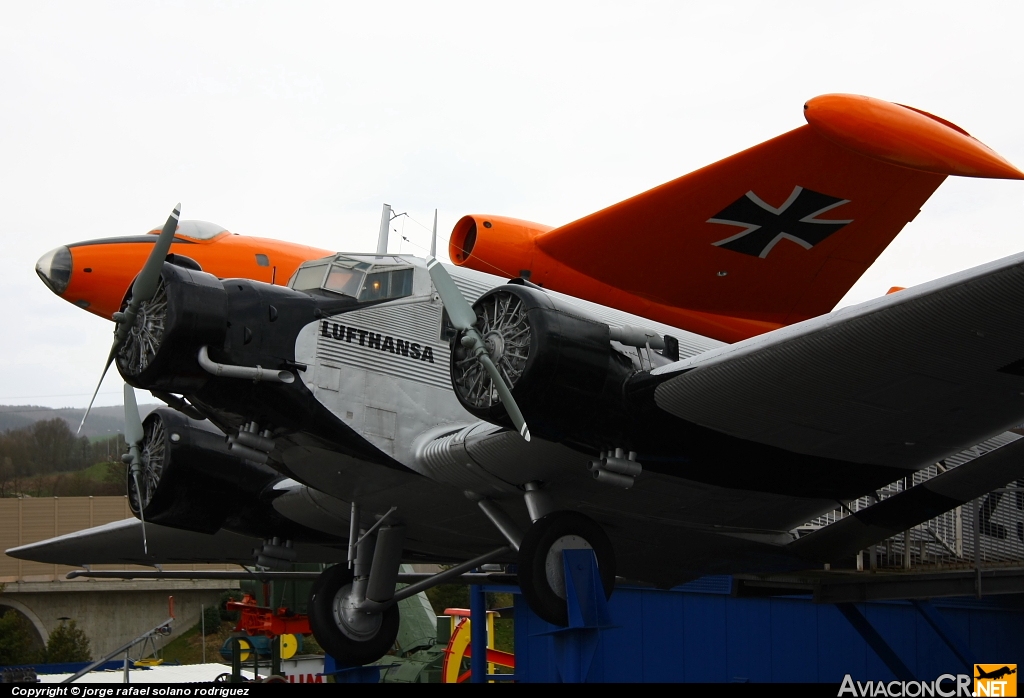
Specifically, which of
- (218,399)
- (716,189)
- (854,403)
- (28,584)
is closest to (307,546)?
(218,399)

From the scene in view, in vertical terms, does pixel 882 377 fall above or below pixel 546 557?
above

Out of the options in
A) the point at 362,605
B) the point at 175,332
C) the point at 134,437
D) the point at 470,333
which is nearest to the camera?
the point at 470,333

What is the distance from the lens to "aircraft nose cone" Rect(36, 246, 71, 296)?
14062mm

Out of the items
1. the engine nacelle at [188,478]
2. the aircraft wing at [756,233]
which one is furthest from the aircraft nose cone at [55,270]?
the aircraft wing at [756,233]

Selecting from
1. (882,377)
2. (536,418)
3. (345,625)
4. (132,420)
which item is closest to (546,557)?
(536,418)

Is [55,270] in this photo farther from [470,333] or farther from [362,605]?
[470,333]

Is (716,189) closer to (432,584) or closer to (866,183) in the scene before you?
(866,183)

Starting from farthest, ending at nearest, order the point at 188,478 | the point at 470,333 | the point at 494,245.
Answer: the point at 494,245
the point at 188,478
the point at 470,333

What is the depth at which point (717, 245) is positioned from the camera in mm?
14133

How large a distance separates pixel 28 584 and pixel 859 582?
1428 inches

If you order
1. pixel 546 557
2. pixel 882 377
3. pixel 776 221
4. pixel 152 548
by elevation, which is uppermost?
pixel 776 221

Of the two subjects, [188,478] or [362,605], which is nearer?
[362,605]

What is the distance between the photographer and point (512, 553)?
38.2 feet

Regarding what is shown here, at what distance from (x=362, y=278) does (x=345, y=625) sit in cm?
447
